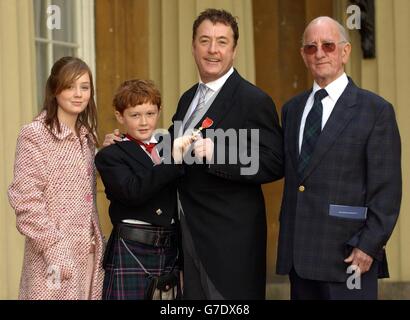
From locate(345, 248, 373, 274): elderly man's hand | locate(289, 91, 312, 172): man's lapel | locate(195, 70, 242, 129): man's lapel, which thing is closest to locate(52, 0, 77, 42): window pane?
locate(195, 70, 242, 129): man's lapel

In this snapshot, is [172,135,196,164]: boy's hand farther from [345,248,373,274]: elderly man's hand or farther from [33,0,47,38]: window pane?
[33,0,47,38]: window pane

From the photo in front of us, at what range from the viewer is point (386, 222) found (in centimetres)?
440

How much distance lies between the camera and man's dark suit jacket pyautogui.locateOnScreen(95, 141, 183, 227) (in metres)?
4.49

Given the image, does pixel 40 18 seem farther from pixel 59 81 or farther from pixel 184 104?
pixel 59 81

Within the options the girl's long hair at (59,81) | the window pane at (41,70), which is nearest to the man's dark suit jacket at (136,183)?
the girl's long hair at (59,81)

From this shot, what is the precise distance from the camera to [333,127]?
4520mm

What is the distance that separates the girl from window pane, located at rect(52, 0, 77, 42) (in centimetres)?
225

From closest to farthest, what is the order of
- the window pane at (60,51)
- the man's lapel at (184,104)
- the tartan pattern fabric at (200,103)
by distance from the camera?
the tartan pattern fabric at (200,103) → the man's lapel at (184,104) → the window pane at (60,51)

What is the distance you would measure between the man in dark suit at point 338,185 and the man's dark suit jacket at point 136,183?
0.54 metres

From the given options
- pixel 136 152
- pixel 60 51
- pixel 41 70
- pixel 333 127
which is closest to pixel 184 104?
pixel 136 152

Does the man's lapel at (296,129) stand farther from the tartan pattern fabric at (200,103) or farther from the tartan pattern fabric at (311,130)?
the tartan pattern fabric at (200,103)

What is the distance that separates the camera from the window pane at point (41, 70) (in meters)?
6.50
